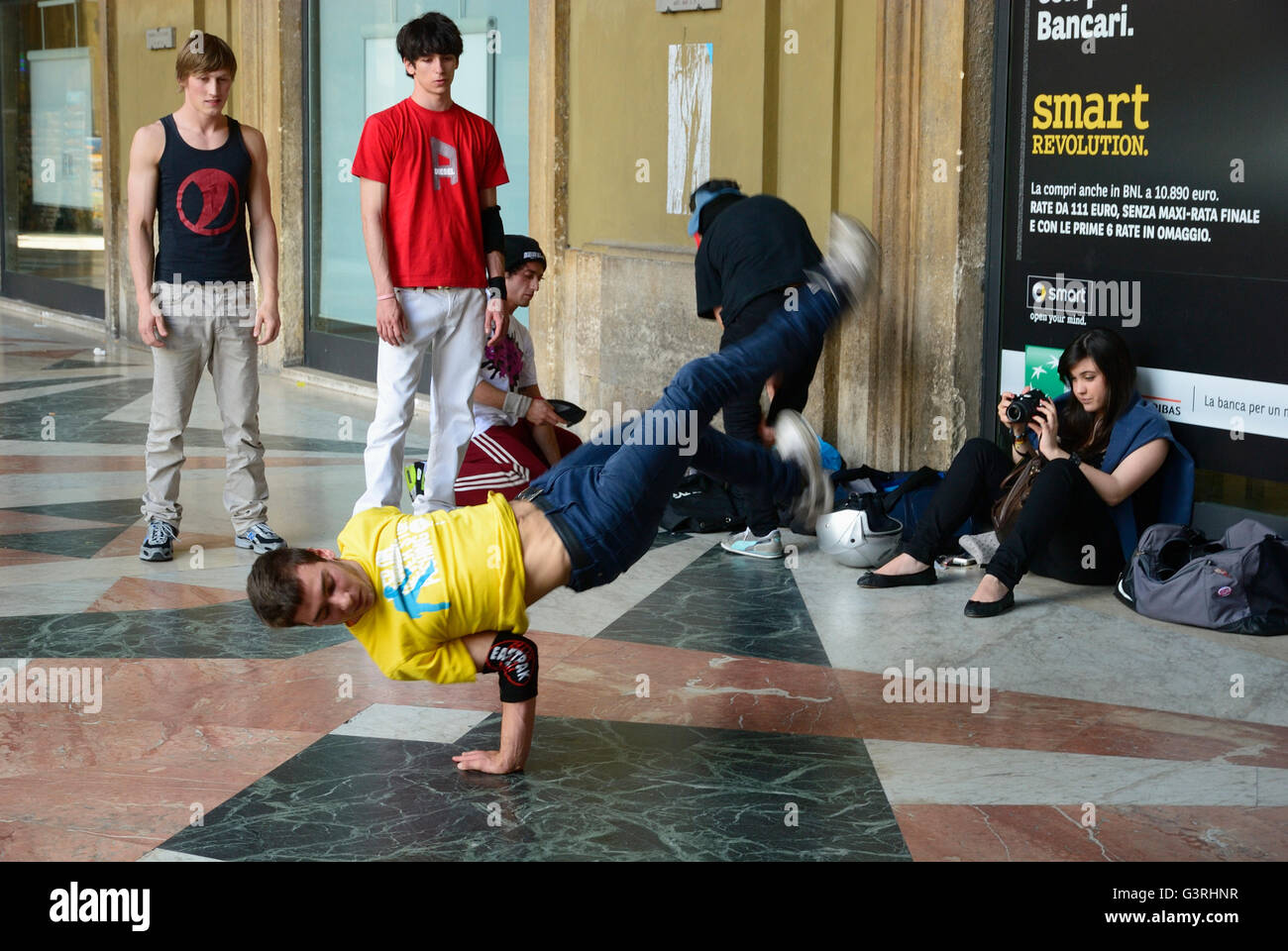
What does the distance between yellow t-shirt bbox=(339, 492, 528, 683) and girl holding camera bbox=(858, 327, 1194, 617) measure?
6.44ft

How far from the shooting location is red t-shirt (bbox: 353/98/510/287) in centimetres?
504

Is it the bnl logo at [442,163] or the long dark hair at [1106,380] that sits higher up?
the bnl logo at [442,163]

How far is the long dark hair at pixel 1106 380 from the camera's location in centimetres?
502

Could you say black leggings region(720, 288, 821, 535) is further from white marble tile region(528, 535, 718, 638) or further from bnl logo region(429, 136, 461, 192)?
bnl logo region(429, 136, 461, 192)

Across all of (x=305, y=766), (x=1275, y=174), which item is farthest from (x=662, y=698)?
(x=1275, y=174)

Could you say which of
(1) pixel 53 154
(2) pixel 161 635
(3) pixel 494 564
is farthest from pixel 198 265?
(1) pixel 53 154

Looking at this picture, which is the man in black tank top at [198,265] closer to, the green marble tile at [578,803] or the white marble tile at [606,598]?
the white marble tile at [606,598]

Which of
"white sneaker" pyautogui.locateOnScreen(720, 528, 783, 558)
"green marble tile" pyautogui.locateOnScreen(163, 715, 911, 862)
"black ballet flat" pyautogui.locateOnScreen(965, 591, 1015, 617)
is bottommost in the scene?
"green marble tile" pyautogui.locateOnScreen(163, 715, 911, 862)

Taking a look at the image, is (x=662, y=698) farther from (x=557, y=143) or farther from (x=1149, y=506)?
(x=557, y=143)

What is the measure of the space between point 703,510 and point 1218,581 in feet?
6.74

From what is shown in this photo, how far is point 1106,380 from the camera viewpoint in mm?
5016

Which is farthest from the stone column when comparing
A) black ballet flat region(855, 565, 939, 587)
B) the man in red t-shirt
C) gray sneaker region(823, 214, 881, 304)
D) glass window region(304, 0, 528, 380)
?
glass window region(304, 0, 528, 380)

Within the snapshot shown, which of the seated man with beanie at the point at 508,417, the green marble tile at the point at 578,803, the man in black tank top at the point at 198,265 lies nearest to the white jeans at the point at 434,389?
the seated man with beanie at the point at 508,417

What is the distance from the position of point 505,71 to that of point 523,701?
18.5 ft
